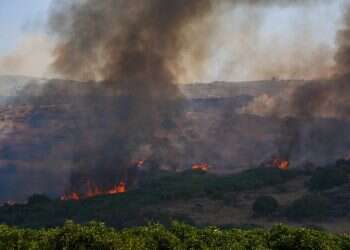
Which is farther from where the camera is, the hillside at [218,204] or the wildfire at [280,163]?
the wildfire at [280,163]

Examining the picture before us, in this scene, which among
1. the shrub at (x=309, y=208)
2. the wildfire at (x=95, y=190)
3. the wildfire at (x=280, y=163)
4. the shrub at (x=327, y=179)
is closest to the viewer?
the shrub at (x=309, y=208)

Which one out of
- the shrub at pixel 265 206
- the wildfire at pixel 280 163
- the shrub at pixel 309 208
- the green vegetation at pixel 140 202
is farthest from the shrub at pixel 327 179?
the wildfire at pixel 280 163

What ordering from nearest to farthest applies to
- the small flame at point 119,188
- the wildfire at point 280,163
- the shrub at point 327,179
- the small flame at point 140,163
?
the shrub at point 327,179 → the small flame at point 119,188 → the wildfire at point 280,163 → the small flame at point 140,163

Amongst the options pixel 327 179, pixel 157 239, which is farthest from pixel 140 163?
pixel 157 239

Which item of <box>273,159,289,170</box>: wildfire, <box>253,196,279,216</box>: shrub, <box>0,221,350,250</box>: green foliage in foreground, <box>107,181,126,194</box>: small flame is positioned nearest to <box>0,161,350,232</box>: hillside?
<box>253,196,279,216</box>: shrub

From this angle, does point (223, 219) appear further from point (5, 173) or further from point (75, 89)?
point (5, 173)

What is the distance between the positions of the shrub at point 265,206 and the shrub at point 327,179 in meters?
13.2

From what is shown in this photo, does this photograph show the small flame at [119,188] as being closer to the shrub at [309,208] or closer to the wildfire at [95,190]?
the wildfire at [95,190]

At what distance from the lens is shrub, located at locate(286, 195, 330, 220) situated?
80.2 metres

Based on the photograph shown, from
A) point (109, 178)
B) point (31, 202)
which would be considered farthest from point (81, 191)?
point (31, 202)

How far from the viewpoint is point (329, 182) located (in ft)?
314

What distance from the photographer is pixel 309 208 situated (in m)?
81.6

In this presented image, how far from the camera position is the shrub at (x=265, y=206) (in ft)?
270

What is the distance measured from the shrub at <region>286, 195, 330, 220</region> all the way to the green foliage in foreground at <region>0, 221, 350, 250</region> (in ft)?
177
